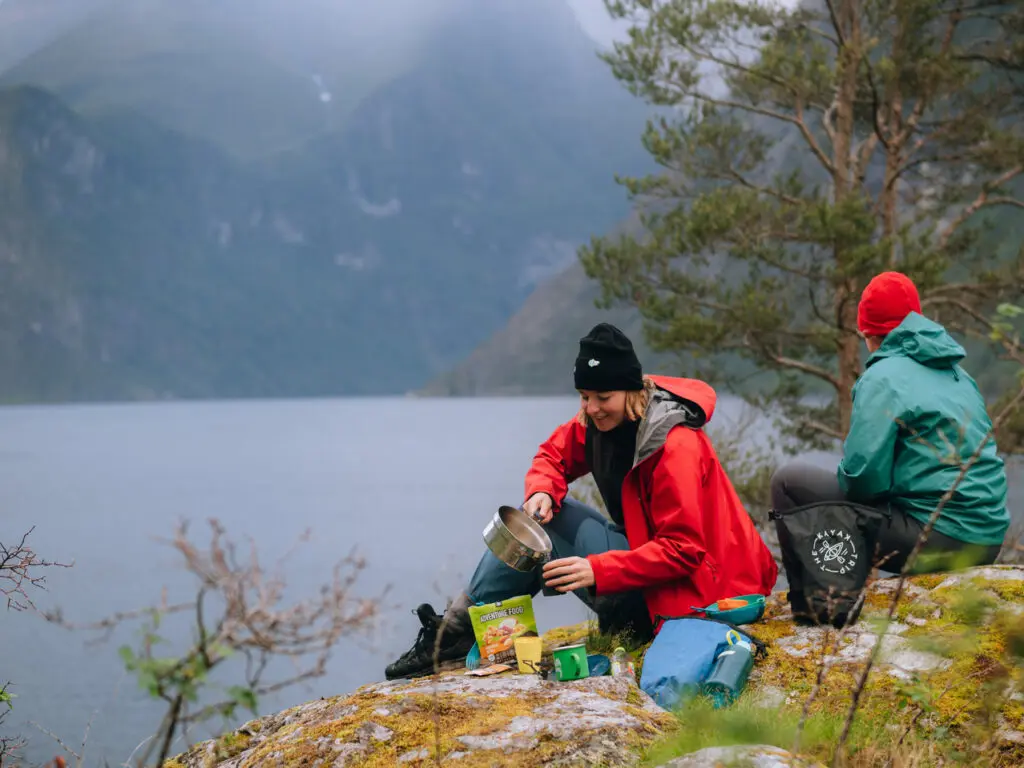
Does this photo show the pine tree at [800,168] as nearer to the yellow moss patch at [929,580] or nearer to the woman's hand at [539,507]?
the yellow moss patch at [929,580]

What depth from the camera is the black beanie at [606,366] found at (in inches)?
150

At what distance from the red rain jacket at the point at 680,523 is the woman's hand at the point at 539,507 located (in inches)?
2.8

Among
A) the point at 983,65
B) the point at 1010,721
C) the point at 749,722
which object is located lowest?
the point at 1010,721

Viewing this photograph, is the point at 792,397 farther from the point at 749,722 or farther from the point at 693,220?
the point at 749,722

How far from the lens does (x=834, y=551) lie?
3949 mm

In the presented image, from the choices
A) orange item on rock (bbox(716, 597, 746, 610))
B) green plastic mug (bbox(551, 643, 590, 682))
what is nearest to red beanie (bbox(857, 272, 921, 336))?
orange item on rock (bbox(716, 597, 746, 610))

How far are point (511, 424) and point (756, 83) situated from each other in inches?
4773

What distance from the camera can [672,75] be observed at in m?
13.7

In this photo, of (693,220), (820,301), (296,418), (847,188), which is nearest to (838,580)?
(693,220)

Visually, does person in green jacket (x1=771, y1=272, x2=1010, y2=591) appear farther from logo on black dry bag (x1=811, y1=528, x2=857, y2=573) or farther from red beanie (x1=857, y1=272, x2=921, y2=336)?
logo on black dry bag (x1=811, y1=528, x2=857, y2=573)

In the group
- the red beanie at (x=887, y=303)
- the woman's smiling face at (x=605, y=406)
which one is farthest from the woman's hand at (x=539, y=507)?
the red beanie at (x=887, y=303)

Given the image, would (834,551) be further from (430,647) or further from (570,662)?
(430,647)

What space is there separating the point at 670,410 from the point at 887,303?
1150 mm

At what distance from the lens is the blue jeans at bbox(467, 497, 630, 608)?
3.98 meters
